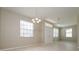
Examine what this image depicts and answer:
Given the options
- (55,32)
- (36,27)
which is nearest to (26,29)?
(36,27)

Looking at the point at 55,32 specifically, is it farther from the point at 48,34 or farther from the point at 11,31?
the point at 11,31

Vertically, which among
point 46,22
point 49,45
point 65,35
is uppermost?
point 46,22

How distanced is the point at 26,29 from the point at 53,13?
0.59 meters

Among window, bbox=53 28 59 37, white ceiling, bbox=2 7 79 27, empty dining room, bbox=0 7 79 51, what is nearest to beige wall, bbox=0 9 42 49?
empty dining room, bbox=0 7 79 51

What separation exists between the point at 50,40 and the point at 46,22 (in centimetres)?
35

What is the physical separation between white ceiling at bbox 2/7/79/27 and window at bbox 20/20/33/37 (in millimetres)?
155

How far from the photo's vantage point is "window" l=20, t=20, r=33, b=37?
208 centimetres

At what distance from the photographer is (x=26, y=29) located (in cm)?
209

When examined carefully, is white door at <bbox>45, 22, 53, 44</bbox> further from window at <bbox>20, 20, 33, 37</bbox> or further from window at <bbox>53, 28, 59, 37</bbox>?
window at <bbox>20, 20, 33, 37</bbox>

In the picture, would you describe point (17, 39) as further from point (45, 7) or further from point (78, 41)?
point (78, 41)
